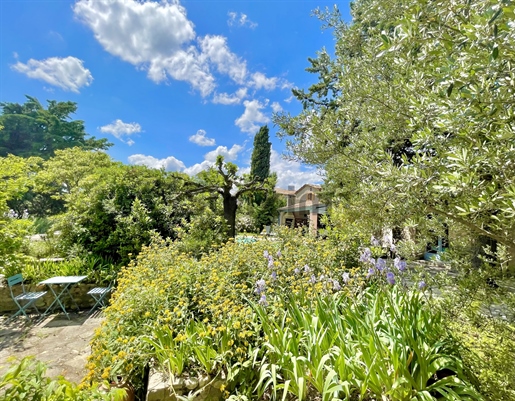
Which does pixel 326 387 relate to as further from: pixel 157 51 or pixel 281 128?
pixel 157 51

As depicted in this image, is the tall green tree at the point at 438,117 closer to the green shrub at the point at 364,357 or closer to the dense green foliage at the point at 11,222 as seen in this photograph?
the green shrub at the point at 364,357

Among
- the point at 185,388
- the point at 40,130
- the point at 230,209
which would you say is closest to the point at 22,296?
the point at 185,388

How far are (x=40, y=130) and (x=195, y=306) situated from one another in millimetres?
40204

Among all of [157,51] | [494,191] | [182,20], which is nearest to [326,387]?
[494,191]

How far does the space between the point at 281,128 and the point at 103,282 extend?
18.2 feet

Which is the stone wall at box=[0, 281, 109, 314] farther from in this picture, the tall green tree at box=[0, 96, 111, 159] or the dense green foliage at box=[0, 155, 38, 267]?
the tall green tree at box=[0, 96, 111, 159]

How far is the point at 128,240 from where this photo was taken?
6312 mm

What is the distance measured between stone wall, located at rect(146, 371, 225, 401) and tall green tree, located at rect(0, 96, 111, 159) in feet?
118

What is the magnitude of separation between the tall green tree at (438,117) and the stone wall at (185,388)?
2340 mm

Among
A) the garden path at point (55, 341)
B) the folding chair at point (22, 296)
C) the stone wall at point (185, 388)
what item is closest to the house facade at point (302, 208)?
the garden path at point (55, 341)

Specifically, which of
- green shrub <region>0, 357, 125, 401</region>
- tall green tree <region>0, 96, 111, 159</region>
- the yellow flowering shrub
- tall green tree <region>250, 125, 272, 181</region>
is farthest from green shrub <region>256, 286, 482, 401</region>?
tall green tree <region>0, 96, 111, 159</region>

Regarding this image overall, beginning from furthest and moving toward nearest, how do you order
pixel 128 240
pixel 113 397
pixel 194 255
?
pixel 128 240, pixel 194 255, pixel 113 397

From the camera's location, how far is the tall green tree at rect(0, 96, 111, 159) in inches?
1122

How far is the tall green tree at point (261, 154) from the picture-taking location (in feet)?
97.9
